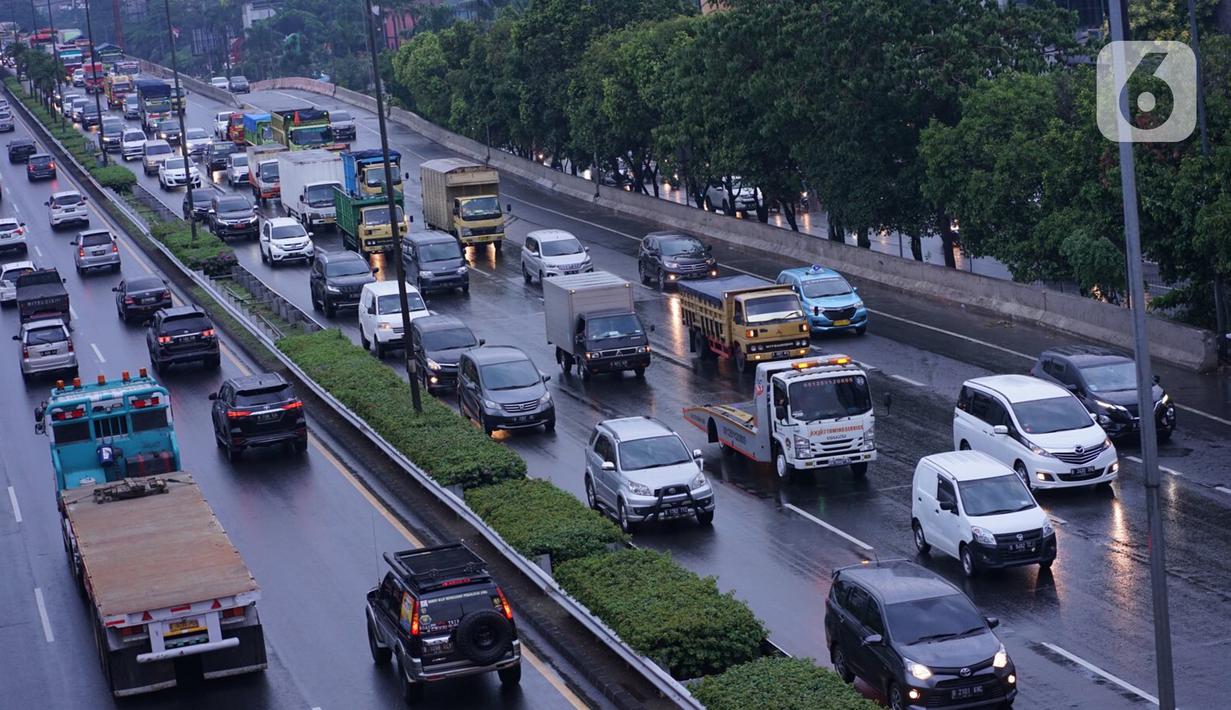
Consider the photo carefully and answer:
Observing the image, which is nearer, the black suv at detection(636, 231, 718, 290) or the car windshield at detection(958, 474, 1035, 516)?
the car windshield at detection(958, 474, 1035, 516)

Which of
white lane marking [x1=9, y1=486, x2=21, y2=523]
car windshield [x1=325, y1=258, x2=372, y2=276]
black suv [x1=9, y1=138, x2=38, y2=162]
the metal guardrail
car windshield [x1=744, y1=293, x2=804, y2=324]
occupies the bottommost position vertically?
white lane marking [x1=9, y1=486, x2=21, y2=523]

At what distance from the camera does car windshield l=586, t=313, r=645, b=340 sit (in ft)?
141

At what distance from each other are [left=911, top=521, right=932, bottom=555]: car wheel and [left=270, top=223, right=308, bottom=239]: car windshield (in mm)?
40933

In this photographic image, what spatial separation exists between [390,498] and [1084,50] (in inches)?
1260

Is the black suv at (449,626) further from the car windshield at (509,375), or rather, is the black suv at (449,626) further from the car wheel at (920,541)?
the car windshield at (509,375)

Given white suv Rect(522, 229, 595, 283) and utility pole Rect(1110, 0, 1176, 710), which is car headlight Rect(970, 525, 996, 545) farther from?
white suv Rect(522, 229, 595, 283)

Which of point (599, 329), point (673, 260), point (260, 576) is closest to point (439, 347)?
point (599, 329)

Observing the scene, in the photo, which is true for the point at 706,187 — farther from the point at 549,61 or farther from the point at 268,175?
the point at 268,175

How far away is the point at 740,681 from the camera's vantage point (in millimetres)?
20328

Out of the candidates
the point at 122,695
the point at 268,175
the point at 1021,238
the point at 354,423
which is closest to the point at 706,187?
the point at 268,175

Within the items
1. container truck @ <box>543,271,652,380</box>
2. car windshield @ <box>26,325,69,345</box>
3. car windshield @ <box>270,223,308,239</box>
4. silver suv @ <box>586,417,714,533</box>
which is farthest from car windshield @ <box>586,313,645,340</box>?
car windshield @ <box>270,223,308,239</box>

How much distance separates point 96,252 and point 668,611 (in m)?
47.1

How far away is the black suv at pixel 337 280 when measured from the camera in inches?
2117

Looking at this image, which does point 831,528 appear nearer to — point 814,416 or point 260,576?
point 814,416
